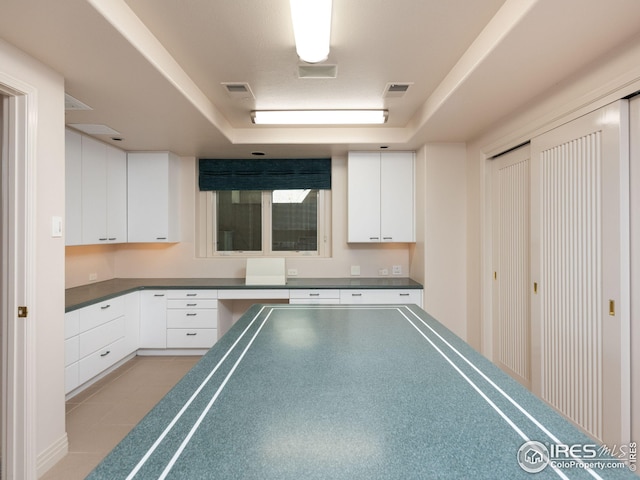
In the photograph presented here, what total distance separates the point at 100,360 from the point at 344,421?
309 centimetres

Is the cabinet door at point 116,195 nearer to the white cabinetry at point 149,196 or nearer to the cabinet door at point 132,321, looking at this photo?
the white cabinetry at point 149,196

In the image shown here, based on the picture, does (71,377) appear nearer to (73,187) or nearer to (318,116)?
(73,187)

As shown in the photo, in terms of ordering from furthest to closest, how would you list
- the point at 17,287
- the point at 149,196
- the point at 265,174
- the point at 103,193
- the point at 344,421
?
the point at 265,174 < the point at 149,196 < the point at 103,193 < the point at 17,287 < the point at 344,421

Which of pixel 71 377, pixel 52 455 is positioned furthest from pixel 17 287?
pixel 71 377

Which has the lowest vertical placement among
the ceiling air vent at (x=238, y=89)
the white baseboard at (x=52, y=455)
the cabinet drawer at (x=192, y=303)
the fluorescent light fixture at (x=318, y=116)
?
the white baseboard at (x=52, y=455)

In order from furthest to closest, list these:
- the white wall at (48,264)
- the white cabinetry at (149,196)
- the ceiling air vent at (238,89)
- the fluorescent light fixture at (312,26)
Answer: the white cabinetry at (149,196)
the ceiling air vent at (238,89)
the white wall at (48,264)
the fluorescent light fixture at (312,26)

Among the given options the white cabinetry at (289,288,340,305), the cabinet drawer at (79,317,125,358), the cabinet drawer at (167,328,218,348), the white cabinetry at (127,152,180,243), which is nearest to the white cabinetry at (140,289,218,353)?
the cabinet drawer at (167,328,218,348)

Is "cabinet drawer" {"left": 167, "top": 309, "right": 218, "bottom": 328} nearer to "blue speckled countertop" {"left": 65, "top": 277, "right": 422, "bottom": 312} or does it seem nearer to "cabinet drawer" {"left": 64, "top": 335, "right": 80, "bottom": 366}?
"blue speckled countertop" {"left": 65, "top": 277, "right": 422, "bottom": 312}

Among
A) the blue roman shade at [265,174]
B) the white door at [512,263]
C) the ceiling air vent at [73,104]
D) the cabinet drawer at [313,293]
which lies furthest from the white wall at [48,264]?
the white door at [512,263]

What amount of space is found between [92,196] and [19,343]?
2.01m

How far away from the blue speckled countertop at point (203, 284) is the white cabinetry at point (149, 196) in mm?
537

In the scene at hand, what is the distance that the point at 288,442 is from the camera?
85cm

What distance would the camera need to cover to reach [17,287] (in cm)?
183

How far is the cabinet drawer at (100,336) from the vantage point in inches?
115
